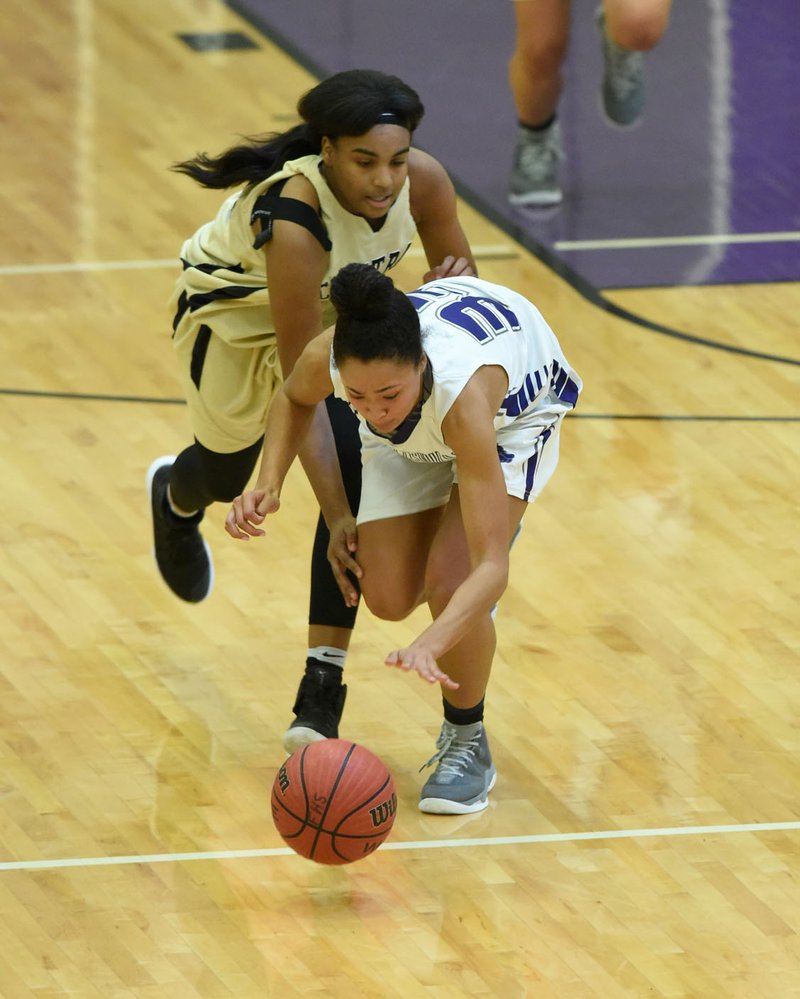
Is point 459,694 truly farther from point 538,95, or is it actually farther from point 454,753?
point 538,95

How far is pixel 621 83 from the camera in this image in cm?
706

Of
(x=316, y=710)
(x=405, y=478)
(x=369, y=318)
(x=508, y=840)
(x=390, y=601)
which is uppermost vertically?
(x=369, y=318)

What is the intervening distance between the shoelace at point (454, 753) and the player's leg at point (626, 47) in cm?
336

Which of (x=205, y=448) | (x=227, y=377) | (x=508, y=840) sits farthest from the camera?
(x=205, y=448)

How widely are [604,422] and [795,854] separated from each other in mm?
2136

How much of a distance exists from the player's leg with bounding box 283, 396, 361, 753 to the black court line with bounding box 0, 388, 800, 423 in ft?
5.65

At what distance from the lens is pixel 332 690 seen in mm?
3998

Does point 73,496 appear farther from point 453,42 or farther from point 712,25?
point 712,25

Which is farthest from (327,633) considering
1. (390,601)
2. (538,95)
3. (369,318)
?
(538,95)

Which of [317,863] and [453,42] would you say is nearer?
[317,863]

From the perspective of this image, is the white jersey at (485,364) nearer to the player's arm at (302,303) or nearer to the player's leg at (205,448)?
the player's arm at (302,303)

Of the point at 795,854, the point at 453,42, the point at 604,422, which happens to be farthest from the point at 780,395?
the point at 453,42

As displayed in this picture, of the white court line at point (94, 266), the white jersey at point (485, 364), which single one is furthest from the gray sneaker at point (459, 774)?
the white court line at point (94, 266)

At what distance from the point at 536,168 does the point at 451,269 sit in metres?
3.26
